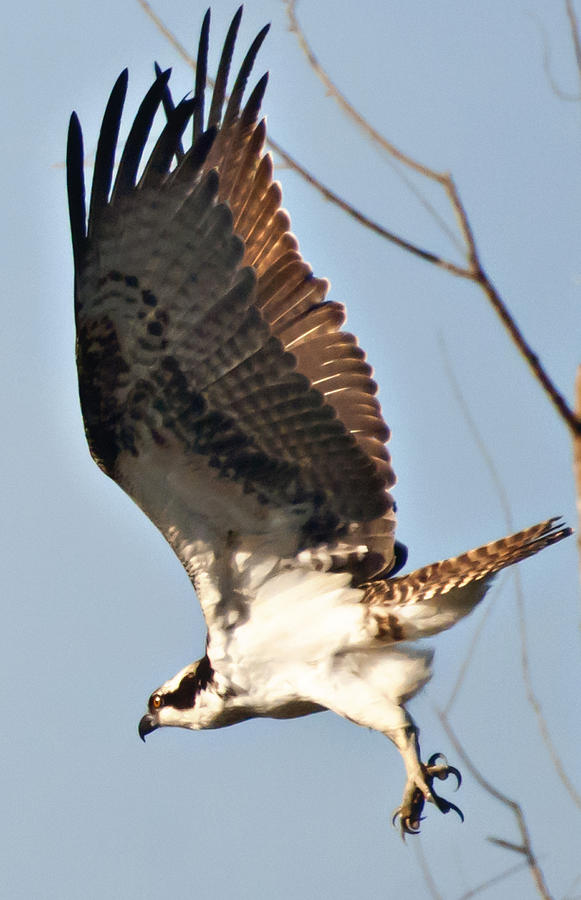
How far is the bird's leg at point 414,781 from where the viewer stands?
15.7ft

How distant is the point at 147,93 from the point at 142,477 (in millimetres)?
1352

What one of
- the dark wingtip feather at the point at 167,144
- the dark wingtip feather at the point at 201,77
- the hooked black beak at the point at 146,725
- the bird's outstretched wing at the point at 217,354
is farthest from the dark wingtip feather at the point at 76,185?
the hooked black beak at the point at 146,725

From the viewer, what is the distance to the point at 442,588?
4.63 meters

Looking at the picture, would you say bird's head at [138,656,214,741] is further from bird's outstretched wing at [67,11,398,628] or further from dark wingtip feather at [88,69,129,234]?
dark wingtip feather at [88,69,129,234]

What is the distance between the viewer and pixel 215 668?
5.12m

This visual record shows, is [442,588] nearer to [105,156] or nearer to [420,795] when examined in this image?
[420,795]

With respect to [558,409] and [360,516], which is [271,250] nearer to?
[360,516]

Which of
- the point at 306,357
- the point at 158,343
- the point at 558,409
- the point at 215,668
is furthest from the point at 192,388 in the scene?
the point at 558,409

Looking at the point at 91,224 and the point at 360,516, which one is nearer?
the point at 91,224

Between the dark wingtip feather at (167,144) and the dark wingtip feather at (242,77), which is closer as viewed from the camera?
the dark wingtip feather at (167,144)

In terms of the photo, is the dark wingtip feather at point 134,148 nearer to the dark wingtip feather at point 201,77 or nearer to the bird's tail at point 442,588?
the dark wingtip feather at point 201,77

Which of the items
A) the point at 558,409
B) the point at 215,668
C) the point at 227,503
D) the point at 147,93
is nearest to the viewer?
the point at 558,409

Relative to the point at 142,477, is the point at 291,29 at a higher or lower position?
higher

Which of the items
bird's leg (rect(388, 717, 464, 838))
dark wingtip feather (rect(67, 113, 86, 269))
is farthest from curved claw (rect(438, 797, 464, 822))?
dark wingtip feather (rect(67, 113, 86, 269))
